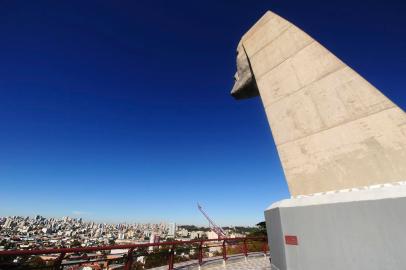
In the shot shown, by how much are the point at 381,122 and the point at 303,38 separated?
217 cm

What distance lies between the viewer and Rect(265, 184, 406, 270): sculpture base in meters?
1.96

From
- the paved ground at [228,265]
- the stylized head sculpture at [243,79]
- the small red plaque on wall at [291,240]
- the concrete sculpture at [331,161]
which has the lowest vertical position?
the paved ground at [228,265]

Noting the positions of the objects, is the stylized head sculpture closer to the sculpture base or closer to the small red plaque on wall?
the sculpture base

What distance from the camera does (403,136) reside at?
8.07ft

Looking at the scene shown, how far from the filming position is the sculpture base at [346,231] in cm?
196

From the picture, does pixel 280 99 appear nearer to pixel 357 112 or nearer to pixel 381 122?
pixel 357 112

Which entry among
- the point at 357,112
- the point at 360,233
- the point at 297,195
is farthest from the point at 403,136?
the point at 297,195

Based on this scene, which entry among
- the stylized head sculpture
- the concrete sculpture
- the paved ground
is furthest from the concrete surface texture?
the paved ground

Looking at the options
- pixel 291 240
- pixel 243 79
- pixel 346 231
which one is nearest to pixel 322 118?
pixel 346 231

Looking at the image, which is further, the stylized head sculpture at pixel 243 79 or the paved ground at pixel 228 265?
the paved ground at pixel 228 265

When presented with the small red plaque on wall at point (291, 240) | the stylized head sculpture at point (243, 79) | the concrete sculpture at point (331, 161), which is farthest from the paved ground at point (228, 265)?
the stylized head sculpture at point (243, 79)

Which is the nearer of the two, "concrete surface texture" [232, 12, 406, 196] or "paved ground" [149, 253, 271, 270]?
"concrete surface texture" [232, 12, 406, 196]

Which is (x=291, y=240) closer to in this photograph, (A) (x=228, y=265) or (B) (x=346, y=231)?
(B) (x=346, y=231)

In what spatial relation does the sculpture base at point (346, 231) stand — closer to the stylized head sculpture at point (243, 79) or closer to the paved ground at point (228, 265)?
the stylized head sculpture at point (243, 79)
